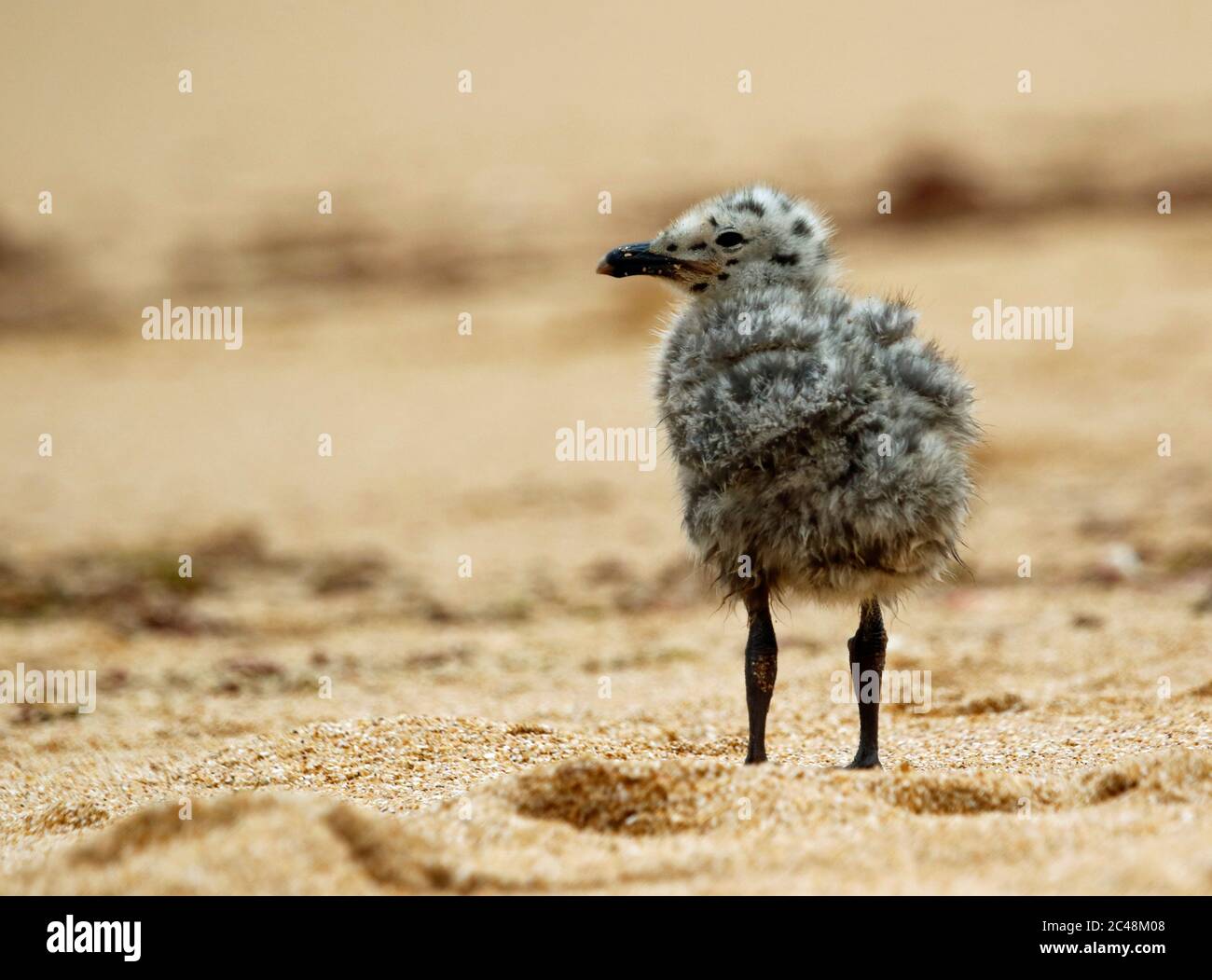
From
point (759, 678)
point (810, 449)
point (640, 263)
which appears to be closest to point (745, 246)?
point (640, 263)

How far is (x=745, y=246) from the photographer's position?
4773 millimetres

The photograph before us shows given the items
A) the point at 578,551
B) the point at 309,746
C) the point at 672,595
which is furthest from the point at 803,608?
the point at 309,746

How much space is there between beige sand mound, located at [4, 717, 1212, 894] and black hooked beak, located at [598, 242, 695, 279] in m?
1.73

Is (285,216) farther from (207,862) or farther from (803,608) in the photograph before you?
(207,862)

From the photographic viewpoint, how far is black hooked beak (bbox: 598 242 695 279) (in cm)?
486

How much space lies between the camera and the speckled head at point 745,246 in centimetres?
475

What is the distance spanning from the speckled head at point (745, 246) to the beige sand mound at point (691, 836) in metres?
1.66

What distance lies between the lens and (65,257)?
870 inches

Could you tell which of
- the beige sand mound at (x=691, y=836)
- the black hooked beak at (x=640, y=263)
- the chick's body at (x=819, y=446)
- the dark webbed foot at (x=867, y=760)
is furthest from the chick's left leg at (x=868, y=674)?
the black hooked beak at (x=640, y=263)

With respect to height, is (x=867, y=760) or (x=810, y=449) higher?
(x=810, y=449)

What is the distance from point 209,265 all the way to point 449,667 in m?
15.8

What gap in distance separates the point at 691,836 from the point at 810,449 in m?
1.23

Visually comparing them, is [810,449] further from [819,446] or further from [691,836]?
[691,836]

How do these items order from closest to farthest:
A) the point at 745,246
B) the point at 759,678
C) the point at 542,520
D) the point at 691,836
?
the point at 691,836, the point at 759,678, the point at 745,246, the point at 542,520
